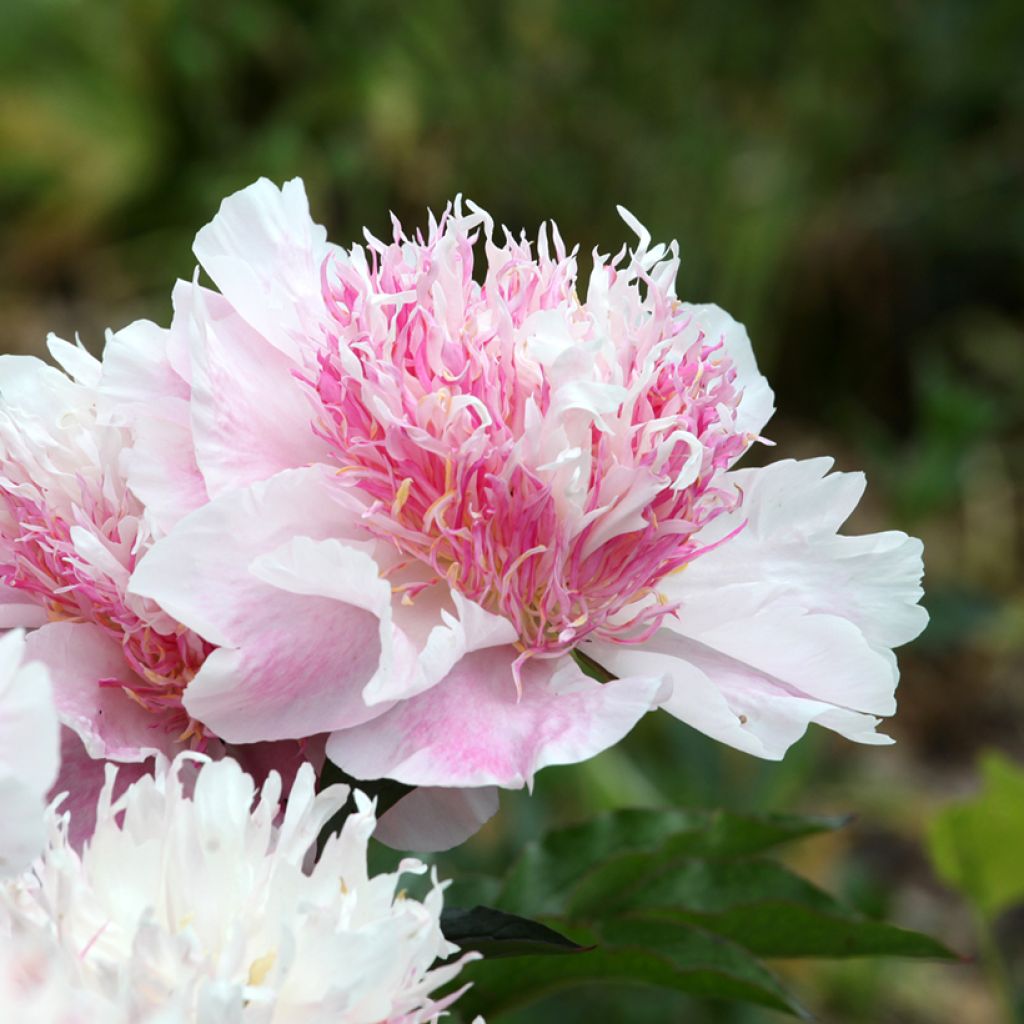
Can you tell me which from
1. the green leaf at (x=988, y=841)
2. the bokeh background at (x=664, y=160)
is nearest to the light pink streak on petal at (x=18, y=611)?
the green leaf at (x=988, y=841)

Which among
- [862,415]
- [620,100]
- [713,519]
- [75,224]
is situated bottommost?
[713,519]

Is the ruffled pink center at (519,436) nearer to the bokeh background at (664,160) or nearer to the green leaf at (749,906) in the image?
the green leaf at (749,906)

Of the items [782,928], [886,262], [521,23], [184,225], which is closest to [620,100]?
[521,23]

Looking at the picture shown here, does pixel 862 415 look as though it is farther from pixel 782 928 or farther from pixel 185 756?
pixel 185 756

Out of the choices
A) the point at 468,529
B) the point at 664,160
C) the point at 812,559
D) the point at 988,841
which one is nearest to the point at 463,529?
the point at 468,529

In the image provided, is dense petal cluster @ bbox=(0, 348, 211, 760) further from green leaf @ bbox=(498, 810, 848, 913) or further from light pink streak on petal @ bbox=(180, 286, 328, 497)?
green leaf @ bbox=(498, 810, 848, 913)

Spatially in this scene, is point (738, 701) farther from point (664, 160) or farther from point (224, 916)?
point (664, 160)
